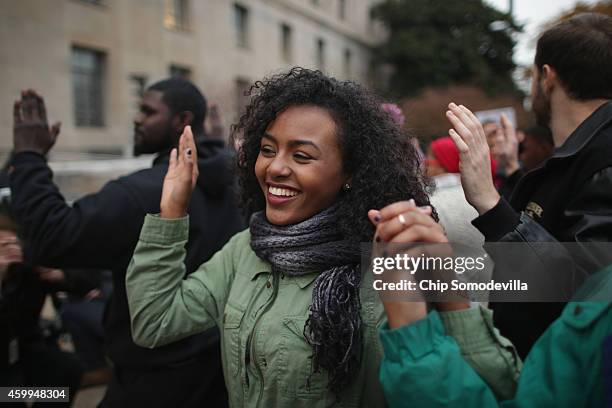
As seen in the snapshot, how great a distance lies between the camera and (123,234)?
6.82 feet

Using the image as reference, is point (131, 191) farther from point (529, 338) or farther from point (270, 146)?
point (529, 338)

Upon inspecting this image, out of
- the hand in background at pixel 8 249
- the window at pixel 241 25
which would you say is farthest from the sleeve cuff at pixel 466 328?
the window at pixel 241 25

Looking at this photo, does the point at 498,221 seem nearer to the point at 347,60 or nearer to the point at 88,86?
the point at 88,86

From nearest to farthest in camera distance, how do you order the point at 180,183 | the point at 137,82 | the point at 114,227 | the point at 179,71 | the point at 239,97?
the point at 180,183, the point at 114,227, the point at 239,97, the point at 137,82, the point at 179,71

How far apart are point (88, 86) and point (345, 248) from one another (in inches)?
584

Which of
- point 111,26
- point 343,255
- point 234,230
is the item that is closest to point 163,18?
point 111,26

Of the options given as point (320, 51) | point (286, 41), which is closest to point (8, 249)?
point (286, 41)

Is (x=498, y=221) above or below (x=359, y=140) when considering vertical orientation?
below

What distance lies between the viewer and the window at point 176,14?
16.9 m

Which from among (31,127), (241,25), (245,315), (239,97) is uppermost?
(241,25)

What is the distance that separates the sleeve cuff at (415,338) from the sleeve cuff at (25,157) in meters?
1.63

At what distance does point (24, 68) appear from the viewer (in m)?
12.4

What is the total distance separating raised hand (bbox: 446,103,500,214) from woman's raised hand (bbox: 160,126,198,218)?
0.84 m

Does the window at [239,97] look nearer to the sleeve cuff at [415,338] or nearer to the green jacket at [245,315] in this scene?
the green jacket at [245,315]
